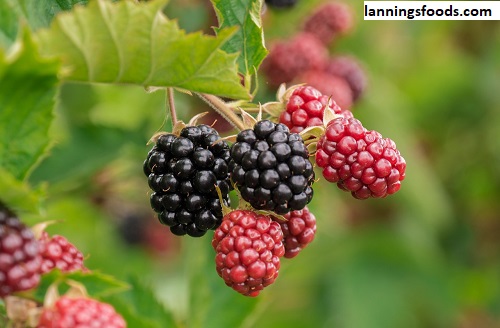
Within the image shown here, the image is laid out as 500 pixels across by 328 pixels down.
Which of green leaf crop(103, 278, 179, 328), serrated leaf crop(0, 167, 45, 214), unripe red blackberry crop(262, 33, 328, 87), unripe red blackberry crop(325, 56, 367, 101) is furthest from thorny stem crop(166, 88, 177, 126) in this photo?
unripe red blackberry crop(325, 56, 367, 101)

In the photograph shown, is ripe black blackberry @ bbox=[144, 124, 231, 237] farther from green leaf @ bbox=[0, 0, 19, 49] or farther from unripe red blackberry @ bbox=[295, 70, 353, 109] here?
unripe red blackberry @ bbox=[295, 70, 353, 109]

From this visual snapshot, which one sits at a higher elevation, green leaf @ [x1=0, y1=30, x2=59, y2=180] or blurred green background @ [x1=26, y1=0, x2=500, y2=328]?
green leaf @ [x1=0, y1=30, x2=59, y2=180]

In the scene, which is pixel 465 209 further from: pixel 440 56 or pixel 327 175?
pixel 327 175

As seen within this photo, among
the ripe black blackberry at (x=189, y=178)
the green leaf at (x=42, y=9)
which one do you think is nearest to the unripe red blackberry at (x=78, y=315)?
the ripe black blackberry at (x=189, y=178)

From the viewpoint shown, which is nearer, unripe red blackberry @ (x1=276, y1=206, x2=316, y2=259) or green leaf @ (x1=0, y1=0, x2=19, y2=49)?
green leaf @ (x1=0, y1=0, x2=19, y2=49)

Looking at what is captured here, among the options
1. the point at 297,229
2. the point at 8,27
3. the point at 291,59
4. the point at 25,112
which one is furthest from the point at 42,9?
the point at 291,59

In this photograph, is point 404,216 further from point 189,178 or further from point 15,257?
point 15,257

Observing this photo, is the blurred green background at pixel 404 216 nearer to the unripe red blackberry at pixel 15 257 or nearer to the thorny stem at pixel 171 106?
the thorny stem at pixel 171 106
